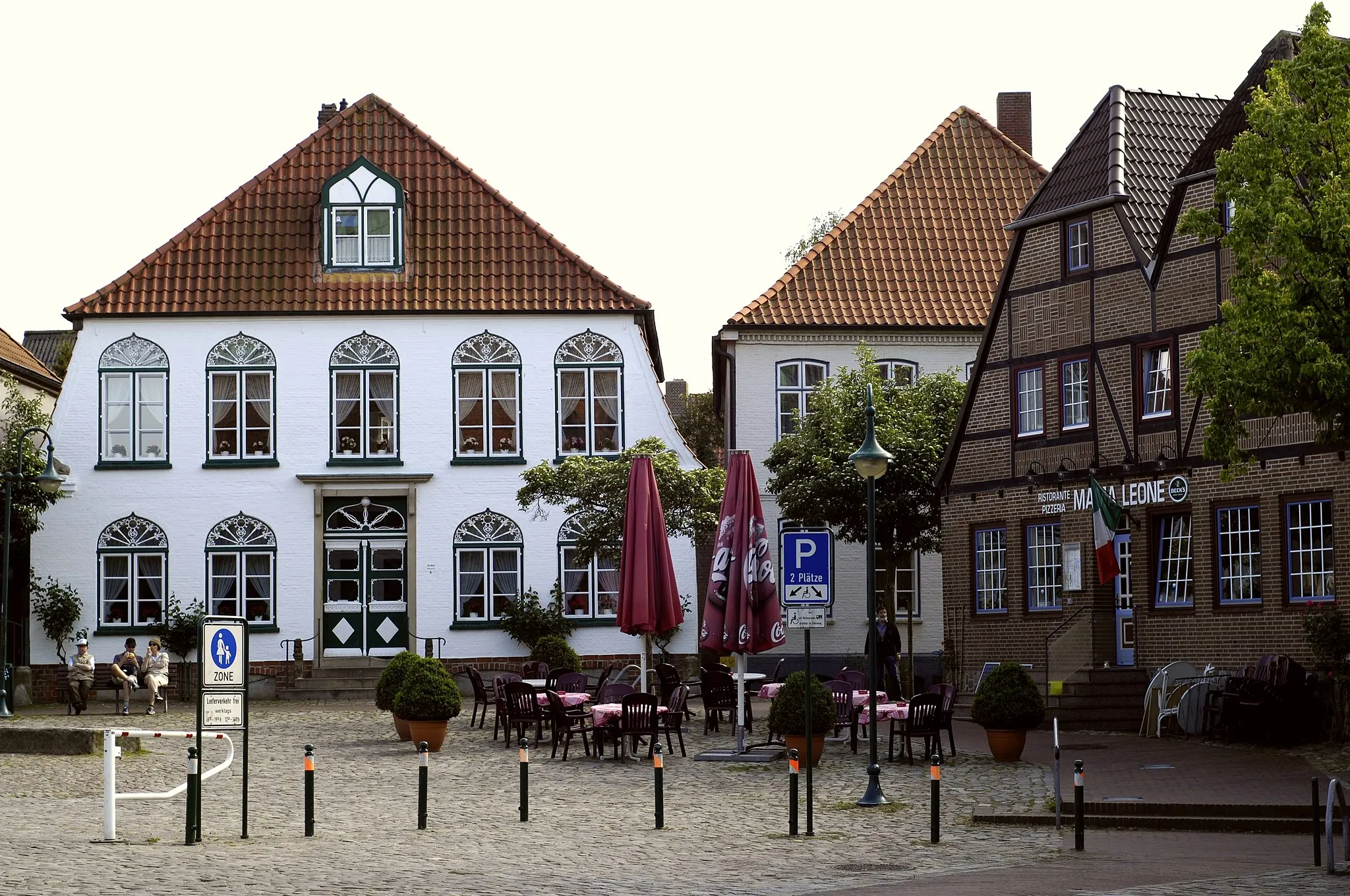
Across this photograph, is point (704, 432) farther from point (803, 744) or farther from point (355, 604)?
point (803, 744)

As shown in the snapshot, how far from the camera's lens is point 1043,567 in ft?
99.3

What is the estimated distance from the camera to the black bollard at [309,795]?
14.3 m

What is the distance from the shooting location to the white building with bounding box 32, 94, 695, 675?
119ft

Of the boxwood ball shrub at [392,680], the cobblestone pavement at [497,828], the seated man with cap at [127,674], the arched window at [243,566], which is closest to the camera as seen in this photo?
the cobblestone pavement at [497,828]

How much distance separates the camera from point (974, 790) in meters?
18.2

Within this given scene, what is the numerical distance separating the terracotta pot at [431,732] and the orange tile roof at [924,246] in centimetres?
1668

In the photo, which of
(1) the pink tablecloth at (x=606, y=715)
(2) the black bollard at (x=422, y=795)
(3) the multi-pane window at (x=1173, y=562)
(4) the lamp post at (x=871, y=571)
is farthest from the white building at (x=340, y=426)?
(2) the black bollard at (x=422, y=795)

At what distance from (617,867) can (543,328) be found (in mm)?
24908

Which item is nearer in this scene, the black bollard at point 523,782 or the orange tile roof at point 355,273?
the black bollard at point 523,782

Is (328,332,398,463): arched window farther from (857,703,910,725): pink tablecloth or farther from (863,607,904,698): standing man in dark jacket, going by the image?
(857,703,910,725): pink tablecloth

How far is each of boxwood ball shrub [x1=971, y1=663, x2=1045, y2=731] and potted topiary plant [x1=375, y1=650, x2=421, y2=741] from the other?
729cm

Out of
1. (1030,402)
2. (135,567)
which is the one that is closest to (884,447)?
(1030,402)

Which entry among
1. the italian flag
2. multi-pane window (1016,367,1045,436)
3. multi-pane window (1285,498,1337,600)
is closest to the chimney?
multi-pane window (1016,367,1045,436)

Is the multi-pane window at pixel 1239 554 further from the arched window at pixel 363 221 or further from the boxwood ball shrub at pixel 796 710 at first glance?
the arched window at pixel 363 221
